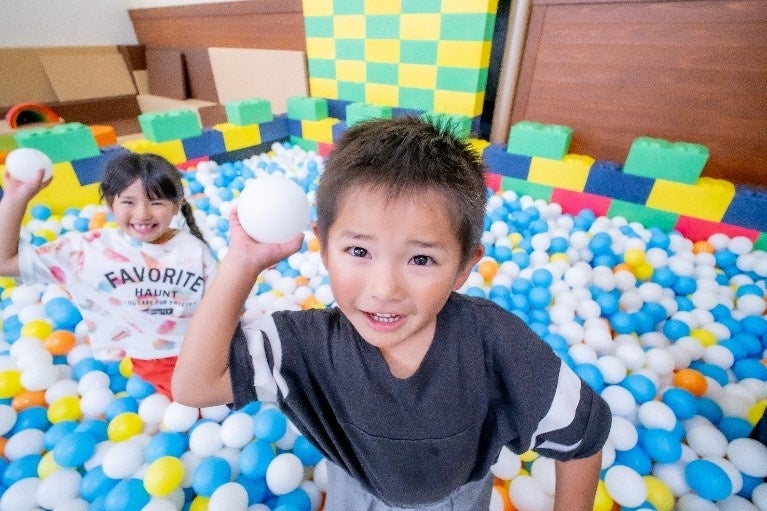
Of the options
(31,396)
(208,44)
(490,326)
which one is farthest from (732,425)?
(208,44)

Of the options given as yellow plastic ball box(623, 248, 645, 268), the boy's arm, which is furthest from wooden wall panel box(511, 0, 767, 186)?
the boy's arm

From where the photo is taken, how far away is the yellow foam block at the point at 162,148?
2.12 metres

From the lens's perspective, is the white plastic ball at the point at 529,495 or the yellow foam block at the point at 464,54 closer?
the white plastic ball at the point at 529,495

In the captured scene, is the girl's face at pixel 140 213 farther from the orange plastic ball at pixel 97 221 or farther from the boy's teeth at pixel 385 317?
the orange plastic ball at pixel 97 221

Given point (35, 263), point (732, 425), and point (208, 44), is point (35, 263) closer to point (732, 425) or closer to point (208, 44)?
point (732, 425)

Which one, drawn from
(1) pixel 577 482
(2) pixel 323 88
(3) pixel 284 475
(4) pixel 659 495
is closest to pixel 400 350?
(1) pixel 577 482

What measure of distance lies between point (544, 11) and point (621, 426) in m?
1.77

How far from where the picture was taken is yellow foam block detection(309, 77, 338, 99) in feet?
8.60

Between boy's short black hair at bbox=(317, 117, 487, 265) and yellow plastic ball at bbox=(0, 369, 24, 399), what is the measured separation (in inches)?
43.8

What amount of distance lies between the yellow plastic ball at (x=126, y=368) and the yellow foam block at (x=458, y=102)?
Answer: 1.79 m

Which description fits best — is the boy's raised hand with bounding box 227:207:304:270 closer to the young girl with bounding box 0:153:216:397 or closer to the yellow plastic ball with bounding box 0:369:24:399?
the young girl with bounding box 0:153:216:397

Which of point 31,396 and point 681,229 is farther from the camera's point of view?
point 681,229

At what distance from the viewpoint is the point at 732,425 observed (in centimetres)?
96

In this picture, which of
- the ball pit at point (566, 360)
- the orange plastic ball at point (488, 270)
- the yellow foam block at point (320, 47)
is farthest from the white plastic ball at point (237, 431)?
the yellow foam block at point (320, 47)
